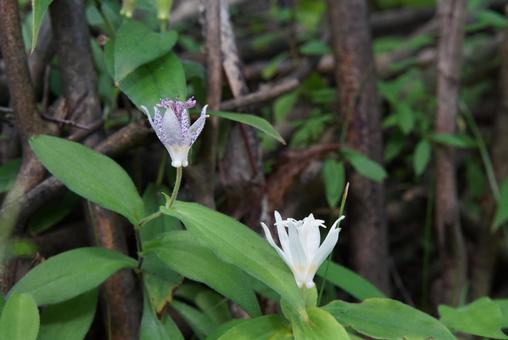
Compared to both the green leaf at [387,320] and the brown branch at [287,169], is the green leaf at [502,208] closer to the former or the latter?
the brown branch at [287,169]

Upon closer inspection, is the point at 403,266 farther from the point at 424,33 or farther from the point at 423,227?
the point at 424,33

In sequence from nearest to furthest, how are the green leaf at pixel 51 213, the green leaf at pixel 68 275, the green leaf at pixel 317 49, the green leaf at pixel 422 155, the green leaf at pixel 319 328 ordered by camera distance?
the green leaf at pixel 319 328 < the green leaf at pixel 68 275 < the green leaf at pixel 51 213 < the green leaf at pixel 422 155 < the green leaf at pixel 317 49

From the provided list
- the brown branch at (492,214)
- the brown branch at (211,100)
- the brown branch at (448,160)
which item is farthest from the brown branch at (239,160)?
the brown branch at (492,214)

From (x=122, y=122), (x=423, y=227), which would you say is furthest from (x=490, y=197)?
(x=122, y=122)

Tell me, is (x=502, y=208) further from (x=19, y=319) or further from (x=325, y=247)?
(x=19, y=319)

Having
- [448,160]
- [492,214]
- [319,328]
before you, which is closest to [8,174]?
[319,328]

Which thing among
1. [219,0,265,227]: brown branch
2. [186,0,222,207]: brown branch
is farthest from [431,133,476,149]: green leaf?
[186,0,222,207]: brown branch
